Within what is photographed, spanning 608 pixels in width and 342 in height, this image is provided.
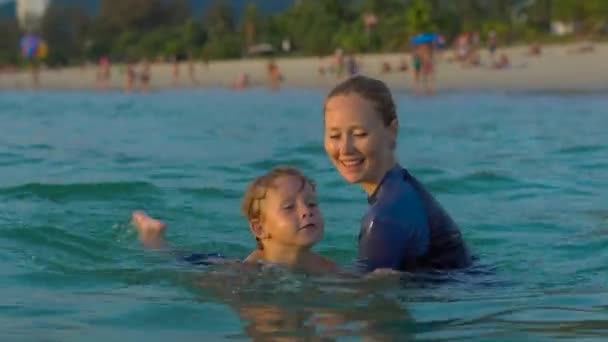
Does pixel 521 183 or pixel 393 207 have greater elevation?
pixel 393 207

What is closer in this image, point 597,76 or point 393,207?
point 393,207

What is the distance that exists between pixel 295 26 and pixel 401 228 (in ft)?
188

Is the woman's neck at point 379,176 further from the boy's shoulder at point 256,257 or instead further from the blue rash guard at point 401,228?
the boy's shoulder at point 256,257

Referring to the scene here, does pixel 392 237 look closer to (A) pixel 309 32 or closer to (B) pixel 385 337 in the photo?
(B) pixel 385 337

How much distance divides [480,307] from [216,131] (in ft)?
36.9

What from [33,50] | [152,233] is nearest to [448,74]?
[152,233]

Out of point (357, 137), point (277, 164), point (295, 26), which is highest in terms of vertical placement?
point (295, 26)

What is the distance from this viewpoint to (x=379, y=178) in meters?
4.34

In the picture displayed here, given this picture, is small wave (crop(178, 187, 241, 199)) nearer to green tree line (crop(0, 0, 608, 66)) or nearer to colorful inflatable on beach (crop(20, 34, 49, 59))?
green tree line (crop(0, 0, 608, 66))

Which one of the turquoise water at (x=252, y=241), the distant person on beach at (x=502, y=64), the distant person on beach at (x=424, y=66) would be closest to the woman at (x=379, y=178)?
the turquoise water at (x=252, y=241)

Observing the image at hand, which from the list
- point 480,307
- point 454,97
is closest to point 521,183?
point 480,307

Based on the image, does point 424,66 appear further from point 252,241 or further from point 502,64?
point 252,241

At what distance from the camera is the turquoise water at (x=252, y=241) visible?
371 cm

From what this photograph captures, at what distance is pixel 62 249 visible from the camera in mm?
5590
